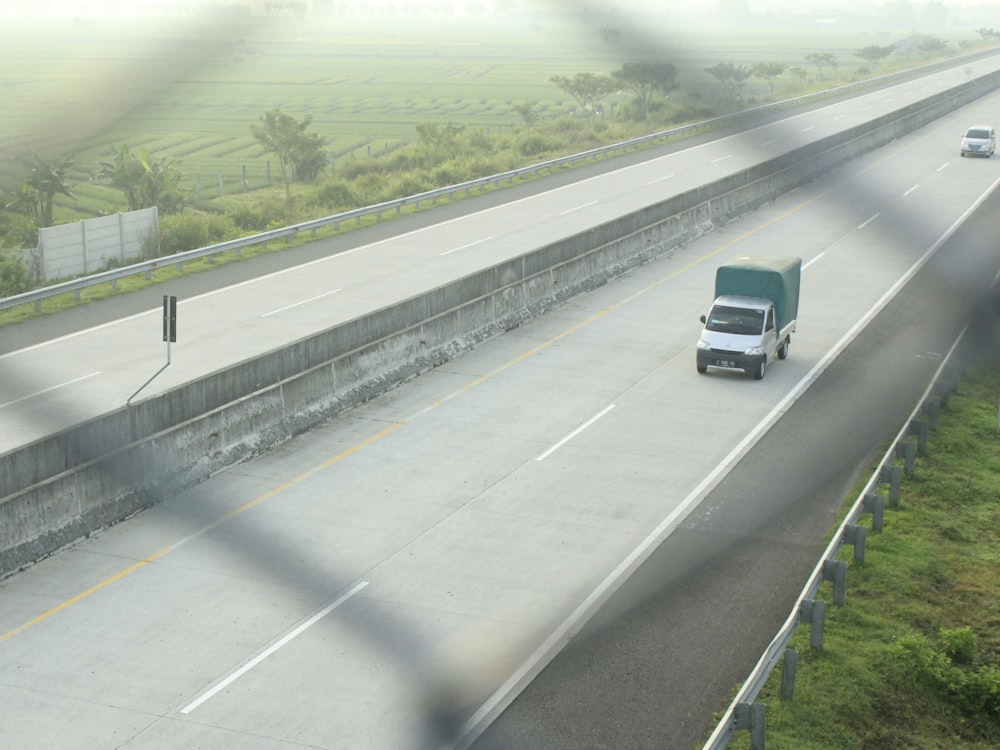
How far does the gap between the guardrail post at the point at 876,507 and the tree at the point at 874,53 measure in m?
183

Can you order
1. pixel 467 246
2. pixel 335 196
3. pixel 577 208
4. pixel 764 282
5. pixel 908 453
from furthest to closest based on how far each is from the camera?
pixel 335 196 → pixel 577 208 → pixel 467 246 → pixel 764 282 → pixel 908 453

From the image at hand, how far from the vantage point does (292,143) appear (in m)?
72.1

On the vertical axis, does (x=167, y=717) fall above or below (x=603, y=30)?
below

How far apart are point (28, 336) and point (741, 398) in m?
19.6

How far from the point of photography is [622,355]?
3247 centimetres

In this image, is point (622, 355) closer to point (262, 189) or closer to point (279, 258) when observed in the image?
point (279, 258)

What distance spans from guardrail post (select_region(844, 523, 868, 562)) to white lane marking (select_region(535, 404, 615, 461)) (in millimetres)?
7261

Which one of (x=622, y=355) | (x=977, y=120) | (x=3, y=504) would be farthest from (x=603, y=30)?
(x=977, y=120)

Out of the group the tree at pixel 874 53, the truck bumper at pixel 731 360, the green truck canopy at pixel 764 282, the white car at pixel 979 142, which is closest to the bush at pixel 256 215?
the green truck canopy at pixel 764 282

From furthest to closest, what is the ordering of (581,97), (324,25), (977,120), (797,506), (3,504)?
(581,97) < (977,120) < (797,506) < (3,504) < (324,25)

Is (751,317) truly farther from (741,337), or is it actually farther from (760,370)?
(760,370)

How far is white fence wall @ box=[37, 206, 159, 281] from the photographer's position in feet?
139

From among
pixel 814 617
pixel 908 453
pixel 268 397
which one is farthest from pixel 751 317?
pixel 814 617

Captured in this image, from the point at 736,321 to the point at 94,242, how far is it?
2426cm
